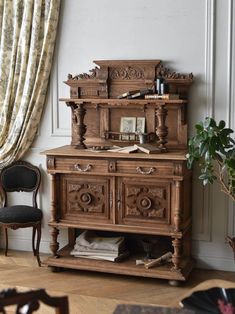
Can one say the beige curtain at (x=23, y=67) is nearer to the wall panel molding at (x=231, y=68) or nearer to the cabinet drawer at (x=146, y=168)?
the cabinet drawer at (x=146, y=168)

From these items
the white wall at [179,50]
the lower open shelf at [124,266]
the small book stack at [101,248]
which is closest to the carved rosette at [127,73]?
the white wall at [179,50]

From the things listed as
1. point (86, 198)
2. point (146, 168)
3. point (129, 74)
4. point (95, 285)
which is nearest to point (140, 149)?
point (146, 168)

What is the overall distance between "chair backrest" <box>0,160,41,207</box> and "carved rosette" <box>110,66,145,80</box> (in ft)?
3.53

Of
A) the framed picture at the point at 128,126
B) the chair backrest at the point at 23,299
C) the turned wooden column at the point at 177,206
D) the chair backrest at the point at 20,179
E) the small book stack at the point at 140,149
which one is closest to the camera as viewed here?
the chair backrest at the point at 23,299

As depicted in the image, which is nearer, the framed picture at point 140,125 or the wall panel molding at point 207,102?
the wall panel molding at point 207,102

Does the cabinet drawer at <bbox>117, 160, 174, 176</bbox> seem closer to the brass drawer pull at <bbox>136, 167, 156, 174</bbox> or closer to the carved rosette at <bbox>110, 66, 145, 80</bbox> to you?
the brass drawer pull at <bbox>136, 167, 156, 174</bbox>

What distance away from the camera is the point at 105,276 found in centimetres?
411

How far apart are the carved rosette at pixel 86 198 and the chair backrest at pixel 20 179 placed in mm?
555

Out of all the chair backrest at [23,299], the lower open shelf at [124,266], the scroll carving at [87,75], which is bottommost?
the lower open shelf at [124,266]

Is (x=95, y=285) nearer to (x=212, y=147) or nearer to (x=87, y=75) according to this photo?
(x=212, y=147)

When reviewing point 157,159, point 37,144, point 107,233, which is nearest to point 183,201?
point 157,159

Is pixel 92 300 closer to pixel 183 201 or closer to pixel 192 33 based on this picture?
pixel 183 201

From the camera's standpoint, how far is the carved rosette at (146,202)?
3.93 metres

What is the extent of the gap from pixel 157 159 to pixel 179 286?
94 centimetres
